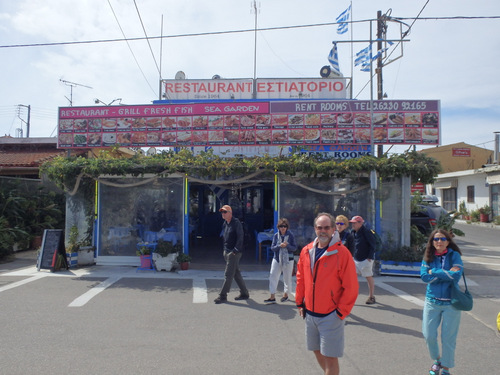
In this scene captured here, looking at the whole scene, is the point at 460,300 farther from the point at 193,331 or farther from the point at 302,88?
the point at 302,88

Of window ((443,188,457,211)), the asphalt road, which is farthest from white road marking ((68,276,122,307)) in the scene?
window ((443,188,457,211))

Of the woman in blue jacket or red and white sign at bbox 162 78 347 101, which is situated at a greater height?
red and white sign at bbox 162 78 347 101

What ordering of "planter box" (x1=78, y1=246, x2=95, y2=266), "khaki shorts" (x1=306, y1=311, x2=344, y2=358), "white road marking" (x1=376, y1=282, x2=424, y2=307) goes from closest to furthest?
"khaki shorts" (x1=306, y1=311, x2=344, y2=358), "white road marking" (x1=376, y1=282, x2=424, y2=307), "planter box" (x1=78, y1=246, x2=95, y2=266)

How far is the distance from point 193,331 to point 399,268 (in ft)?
20.4

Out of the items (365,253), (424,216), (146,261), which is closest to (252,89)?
(424,216)

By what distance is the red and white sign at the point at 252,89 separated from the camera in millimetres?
16188

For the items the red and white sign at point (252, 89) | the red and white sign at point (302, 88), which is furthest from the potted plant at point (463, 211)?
the red and white sign at point (252, 89)

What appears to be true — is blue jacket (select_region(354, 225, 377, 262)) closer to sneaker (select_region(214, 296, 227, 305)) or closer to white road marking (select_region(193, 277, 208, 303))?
sneaker (select_region(214, 296, 227, 305))

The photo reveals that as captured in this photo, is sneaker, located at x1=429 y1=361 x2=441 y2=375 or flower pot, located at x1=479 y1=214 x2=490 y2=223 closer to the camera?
sneaker, located at x1=429 y1=361 x2=441 y2=375

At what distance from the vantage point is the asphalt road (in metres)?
4.37

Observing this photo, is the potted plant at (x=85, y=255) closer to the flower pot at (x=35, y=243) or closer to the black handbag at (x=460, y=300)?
the flower pot at (x=35, y=243)

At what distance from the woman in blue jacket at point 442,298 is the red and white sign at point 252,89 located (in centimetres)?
1271

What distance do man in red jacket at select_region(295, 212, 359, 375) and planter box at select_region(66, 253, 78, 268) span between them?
8487mm

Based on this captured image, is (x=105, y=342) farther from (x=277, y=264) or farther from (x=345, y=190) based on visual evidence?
(x=345, y=190)
